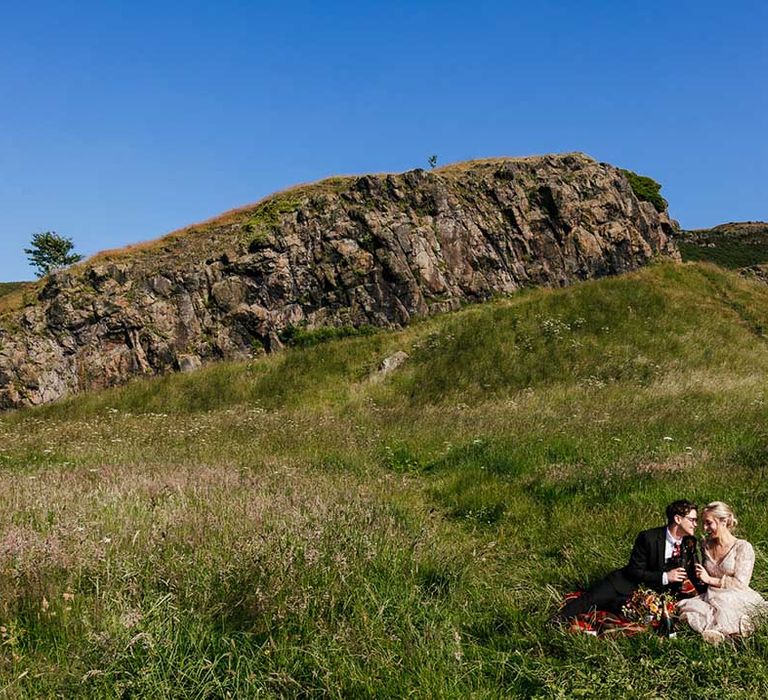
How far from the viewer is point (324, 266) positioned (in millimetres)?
27609

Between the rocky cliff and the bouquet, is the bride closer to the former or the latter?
the bouquet

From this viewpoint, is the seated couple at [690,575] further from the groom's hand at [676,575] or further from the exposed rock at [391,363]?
the exposed rock at [391,363]

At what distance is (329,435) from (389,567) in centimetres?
824

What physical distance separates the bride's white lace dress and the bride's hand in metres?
0.07

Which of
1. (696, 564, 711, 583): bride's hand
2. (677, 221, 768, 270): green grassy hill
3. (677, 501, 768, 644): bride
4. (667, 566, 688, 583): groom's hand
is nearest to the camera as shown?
(677, 501, 768, 644): bride

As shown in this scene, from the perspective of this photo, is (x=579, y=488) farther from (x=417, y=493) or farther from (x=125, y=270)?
(x=125, y=270)

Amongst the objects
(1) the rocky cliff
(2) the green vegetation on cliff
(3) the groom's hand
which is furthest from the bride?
(2) the green vegetation on cliff

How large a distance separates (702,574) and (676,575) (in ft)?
0.70

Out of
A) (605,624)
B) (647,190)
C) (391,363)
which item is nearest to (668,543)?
(605,624)

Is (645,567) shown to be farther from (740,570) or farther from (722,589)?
(740,570)

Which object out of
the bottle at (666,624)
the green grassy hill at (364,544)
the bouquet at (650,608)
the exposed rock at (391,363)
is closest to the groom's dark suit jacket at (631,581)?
the bouquet at (650,608)

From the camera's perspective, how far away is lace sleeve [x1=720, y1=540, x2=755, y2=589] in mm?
4582

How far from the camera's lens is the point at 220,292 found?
26.4m

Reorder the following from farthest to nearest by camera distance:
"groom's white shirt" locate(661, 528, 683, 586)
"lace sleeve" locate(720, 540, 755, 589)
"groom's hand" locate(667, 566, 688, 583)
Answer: "groom's white shirt" locate(661, 528, 683, 586), "groom's hand" locate(667, 566, 688, 583), "lace sleeve" locate(720, 540, 755, 589)
